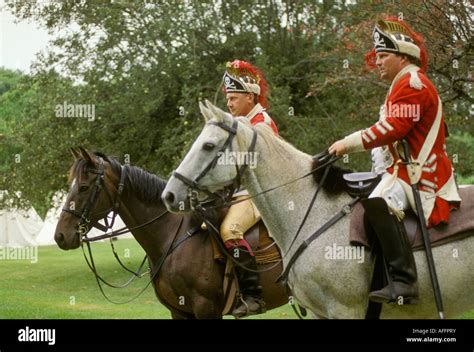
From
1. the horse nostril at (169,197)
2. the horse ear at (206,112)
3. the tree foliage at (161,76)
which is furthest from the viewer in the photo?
the tree foliage at (161,76)

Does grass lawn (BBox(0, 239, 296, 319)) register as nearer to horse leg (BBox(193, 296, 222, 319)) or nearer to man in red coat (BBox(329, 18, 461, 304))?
horse leg (BBox(193, 296, 222, 319))

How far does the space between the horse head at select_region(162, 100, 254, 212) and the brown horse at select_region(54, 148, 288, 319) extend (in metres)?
2.06

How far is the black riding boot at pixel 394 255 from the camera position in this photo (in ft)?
17.2

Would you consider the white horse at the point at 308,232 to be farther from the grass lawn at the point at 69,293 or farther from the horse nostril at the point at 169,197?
the grass lawn at the point at 69,293

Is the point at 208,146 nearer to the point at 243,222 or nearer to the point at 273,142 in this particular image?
the point at 273,142

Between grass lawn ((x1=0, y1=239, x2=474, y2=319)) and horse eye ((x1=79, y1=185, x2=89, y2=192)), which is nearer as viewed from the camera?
horse eye ((x1=79, y1=185, x2=89, y2=192))

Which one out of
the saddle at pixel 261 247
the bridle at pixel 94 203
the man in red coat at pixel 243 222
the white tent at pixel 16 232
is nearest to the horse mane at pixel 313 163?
the man in red coat at pixel 243 222

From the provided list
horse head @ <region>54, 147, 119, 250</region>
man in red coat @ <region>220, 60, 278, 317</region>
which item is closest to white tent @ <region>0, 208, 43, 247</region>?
horse head @ <region>54, 147, 119, 250</region>

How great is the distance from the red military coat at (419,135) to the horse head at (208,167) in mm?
1037

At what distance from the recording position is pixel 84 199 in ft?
25.1

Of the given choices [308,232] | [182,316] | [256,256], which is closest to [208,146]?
[308,232]

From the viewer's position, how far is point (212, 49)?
17.6 meters

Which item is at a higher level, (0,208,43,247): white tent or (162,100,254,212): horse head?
(162,100,254,212): horse head

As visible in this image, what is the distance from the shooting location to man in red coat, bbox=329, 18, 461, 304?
5.29 meters
